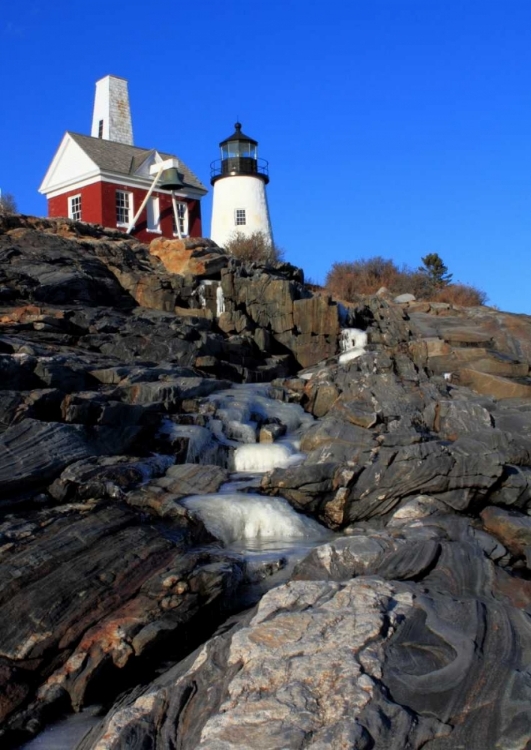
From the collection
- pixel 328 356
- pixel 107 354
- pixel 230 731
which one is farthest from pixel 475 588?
pixel 328 356

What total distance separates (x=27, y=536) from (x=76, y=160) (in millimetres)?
28285

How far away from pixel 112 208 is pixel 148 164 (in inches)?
135

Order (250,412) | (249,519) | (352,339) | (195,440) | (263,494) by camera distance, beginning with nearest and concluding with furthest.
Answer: (249,519) < (263,494) < (195,440) < (250,412) < (352,339)

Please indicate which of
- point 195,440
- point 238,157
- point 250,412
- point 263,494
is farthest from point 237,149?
point 263,494

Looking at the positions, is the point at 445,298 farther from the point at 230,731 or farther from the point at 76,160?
the point at 230,731

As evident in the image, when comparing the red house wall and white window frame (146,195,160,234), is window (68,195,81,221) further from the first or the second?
white window frame (146,195,160,234)

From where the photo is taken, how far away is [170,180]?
114 feet

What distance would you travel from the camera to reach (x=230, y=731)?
16.8 ft

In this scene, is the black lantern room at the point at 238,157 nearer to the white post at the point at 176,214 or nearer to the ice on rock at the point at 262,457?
the white post at the point at 176,214

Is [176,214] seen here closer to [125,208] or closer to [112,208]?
[125,208]

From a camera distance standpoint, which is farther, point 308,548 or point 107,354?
point 107,354

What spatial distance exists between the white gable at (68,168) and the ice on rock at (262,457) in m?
22.2

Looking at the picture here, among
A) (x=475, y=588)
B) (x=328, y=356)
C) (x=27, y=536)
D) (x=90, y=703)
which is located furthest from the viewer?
(x=328, y=356)

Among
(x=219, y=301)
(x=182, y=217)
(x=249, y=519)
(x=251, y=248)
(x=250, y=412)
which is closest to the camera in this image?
(x=249, y=519)
